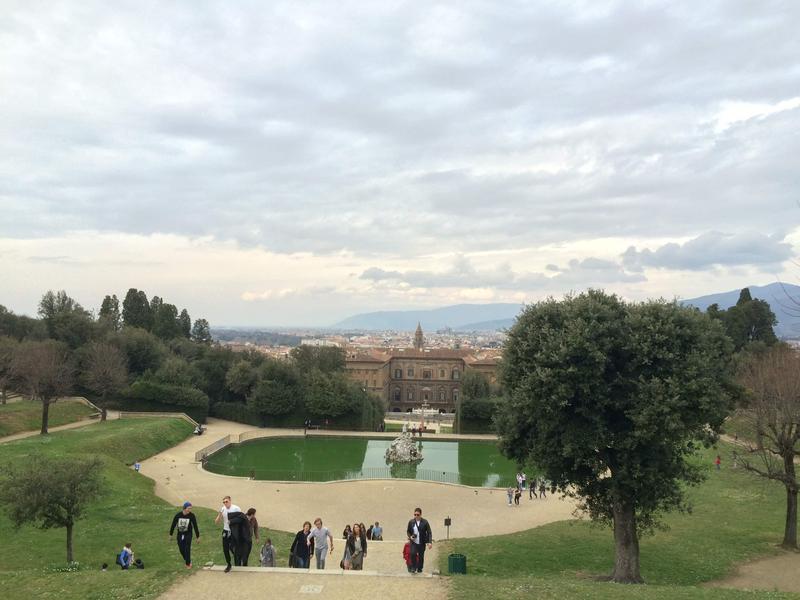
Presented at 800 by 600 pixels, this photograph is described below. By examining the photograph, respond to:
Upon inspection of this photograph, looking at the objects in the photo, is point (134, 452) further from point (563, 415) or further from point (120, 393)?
point (563, 415)

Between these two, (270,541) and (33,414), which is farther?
(33,414)

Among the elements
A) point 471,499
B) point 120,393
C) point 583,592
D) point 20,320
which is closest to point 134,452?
point 120,393

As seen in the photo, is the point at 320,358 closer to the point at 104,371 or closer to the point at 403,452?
the point at 104,371

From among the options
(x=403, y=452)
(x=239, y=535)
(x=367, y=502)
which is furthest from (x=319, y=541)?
(x=403, y=452)

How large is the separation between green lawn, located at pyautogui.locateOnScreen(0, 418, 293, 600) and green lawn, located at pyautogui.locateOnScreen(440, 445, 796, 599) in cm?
634

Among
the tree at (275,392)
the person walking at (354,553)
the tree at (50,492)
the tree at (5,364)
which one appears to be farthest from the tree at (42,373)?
the person walking at (354,553)

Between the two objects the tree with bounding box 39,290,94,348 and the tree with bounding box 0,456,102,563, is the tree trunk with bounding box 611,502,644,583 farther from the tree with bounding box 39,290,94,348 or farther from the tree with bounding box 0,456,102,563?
the tree with bounding box 39,290,94,348

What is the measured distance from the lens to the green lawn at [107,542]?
39.1 feet

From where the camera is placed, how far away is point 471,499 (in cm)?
2856

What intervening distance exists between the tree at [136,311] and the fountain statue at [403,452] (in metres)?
46.2

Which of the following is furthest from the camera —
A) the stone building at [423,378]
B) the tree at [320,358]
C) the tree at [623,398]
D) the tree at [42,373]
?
the stone building at [423,378]

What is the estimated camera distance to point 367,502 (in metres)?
27.5

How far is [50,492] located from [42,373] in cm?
2759

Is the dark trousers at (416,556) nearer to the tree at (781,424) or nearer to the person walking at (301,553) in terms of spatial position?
the person walking at (301,553)
